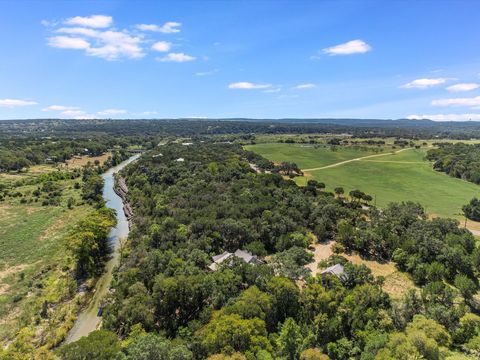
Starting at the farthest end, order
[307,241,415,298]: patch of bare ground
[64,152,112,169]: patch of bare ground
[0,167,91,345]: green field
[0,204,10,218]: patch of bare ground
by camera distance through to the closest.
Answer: [64,152,112,169]: patch of bare ground, [0,204,10,218]: patch of bare ground, [307,241,415,298]: patch of bare ground, [0,167,91,345]: green field

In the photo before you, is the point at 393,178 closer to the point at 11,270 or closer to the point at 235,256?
the point at 235,256

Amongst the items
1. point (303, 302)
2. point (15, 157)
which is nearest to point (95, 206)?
point (303, 302)

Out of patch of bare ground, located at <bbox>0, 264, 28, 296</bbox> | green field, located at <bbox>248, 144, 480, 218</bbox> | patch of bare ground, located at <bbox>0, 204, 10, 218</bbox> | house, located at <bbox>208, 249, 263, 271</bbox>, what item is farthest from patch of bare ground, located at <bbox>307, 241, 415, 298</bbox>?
patch of bare ground, located at <bbox>0, 204, 10, 218</bbox>

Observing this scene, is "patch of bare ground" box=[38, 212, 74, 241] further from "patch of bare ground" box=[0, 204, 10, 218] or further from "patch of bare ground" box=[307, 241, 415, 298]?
"patch of bare ground" box=[307, 241, 415, 298]

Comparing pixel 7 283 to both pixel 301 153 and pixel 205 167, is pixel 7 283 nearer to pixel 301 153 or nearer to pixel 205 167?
pixel 205 167

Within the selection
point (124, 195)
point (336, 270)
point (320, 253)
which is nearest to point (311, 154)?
point (124, 195)
